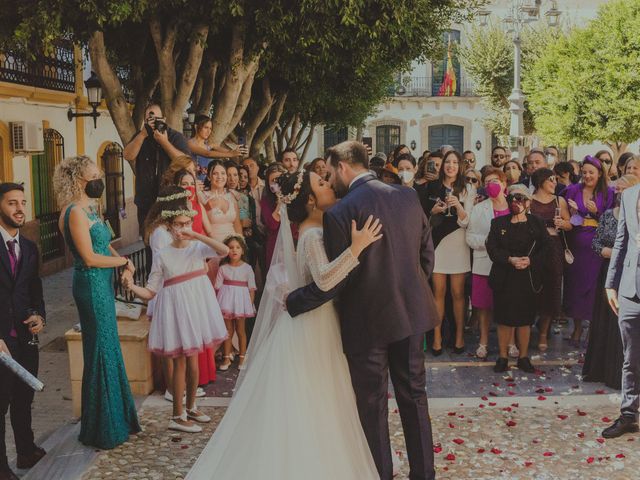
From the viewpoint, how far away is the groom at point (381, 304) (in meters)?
4.84

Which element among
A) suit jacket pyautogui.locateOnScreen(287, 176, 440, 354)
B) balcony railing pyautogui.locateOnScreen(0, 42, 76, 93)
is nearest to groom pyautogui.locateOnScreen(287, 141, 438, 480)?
suit jacket pyautogui.locateOnScreen(287, 176, 440, 354)

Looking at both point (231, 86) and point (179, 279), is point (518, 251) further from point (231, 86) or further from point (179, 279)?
point (231, 86)

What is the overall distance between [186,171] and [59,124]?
37.8ft

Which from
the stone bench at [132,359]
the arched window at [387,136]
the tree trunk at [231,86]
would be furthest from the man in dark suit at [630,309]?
the arched window at [387,136]

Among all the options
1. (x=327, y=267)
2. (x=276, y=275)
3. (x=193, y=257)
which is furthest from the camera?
(x=193, y=257)

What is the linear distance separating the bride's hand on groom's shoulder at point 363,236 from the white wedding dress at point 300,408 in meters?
0.07

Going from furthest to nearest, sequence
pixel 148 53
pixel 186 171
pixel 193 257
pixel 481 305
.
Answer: pixel 148 53
pixel 481 305
pixel 186 171
pixel 193 257

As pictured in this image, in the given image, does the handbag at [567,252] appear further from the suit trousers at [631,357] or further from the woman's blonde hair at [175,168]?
the woman's blonde hair at [175,168]

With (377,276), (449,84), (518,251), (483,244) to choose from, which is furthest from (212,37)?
(449,84)

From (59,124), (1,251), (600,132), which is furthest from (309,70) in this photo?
(600,132)

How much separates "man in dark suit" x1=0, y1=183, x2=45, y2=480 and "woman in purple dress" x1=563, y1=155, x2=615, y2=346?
5864mm

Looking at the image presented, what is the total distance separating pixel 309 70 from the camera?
585 inches

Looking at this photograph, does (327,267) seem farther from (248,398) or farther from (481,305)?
(481,305)

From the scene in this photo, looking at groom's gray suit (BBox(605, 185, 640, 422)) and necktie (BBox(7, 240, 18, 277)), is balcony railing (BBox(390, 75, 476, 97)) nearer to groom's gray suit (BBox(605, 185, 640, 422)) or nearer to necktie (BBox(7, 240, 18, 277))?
groom's gray suit (BBox(605, 185, 640, 422))
